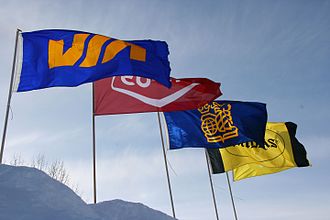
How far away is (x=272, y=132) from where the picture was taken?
21.2 meters

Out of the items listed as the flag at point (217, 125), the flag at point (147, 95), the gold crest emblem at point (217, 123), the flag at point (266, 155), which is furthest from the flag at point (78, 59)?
the flag at point (266, 155)

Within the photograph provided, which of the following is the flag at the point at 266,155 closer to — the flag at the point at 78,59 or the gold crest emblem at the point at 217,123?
the gold crest emblem at the point at 217,123

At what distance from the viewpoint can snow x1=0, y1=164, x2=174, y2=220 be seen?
6.79m

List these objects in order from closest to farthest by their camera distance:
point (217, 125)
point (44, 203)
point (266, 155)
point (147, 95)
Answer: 1. point (44, 203)
2. point (147, 95)
3. point (217, 125)
4. point (266, 155)

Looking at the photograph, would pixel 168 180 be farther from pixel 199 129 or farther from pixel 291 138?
pixel 291 138

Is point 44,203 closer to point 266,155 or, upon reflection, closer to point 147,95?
point 147,95

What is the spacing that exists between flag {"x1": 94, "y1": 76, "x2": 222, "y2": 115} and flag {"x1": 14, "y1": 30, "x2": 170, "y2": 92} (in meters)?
1.71

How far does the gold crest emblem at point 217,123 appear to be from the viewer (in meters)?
17.1

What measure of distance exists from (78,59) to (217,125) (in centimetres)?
752

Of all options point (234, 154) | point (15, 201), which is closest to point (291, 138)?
point (234, 154)

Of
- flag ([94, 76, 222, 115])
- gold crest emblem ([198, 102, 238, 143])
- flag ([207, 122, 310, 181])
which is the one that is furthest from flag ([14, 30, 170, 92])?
flag ([207, 122, 310, 181])

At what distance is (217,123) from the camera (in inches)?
690

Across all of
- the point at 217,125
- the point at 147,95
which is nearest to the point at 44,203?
the point at 147,95

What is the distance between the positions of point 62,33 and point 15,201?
757 cm
